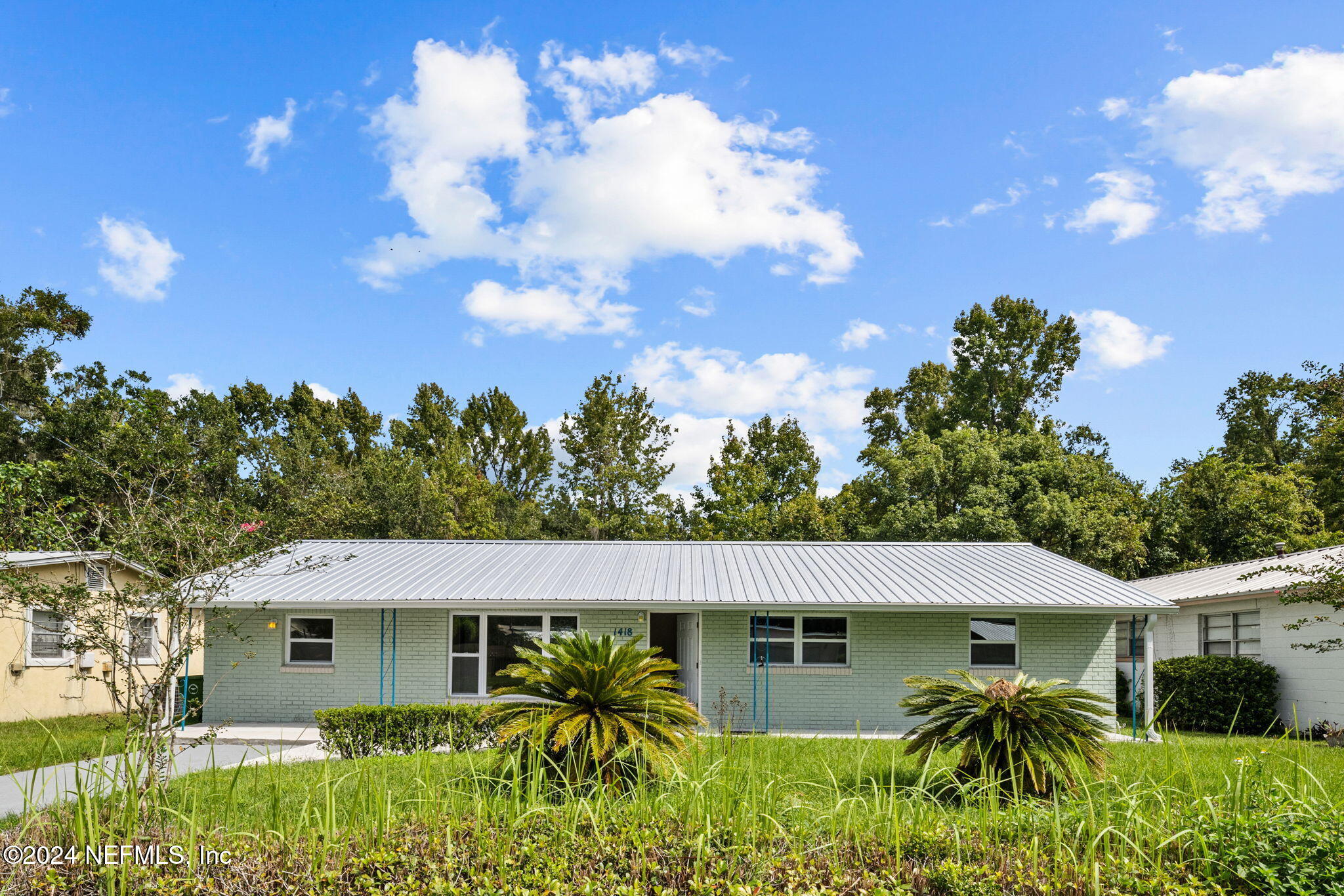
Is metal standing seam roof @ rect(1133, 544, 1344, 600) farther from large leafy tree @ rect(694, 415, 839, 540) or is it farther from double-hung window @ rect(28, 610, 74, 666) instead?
double-hung window @ rect(28, 610, 74, 666)

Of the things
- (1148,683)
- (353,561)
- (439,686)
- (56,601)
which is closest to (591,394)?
→ (353,561)

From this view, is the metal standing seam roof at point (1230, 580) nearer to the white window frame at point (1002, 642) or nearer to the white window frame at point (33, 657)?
the white window frame at point (1002, 642)

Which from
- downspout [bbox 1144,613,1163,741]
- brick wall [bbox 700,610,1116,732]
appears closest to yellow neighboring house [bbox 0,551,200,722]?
brick wall [bbox 700,610,1116,732]

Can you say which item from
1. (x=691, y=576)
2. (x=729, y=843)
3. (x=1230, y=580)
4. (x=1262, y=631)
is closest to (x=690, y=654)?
(x=691, y=576)

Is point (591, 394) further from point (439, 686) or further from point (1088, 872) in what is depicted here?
point (1088, 872)

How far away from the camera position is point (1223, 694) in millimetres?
17375

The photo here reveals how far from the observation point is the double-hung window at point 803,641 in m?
16.9

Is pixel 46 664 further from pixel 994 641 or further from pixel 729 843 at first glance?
pixel 729 843

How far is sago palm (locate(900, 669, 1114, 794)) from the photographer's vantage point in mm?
6969

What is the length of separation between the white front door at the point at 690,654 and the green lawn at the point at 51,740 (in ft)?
28.1

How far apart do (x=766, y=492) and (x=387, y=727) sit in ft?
86.0

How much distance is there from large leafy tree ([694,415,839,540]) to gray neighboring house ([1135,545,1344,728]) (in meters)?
13.9

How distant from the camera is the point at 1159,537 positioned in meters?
31.8

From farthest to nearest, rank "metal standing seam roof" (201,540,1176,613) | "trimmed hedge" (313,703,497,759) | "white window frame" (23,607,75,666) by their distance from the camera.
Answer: "white window frame" (23,607,75,666), "metal standing seam roof" (201,540,1176,613), "trimmed hedge" (313,703,497,759)
